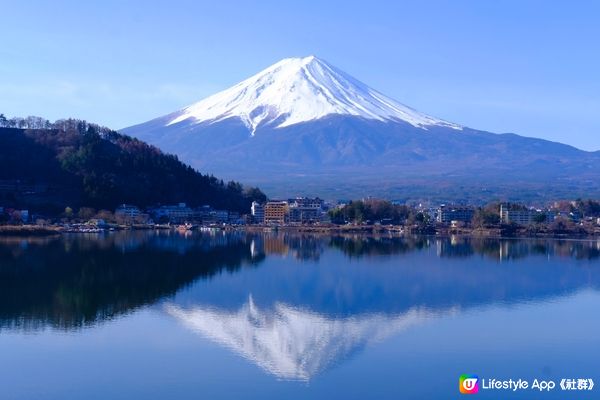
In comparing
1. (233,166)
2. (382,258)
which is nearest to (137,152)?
(382,258)

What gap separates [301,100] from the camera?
61.5 m

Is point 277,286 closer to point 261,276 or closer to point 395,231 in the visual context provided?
point 261,276

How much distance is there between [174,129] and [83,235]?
42.6 metres

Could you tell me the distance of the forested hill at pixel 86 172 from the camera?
870 inches

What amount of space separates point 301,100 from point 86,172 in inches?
1553

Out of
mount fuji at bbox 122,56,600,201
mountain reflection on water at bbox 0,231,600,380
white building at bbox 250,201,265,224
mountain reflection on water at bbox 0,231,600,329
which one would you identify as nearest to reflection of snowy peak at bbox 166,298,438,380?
mountain reflection on water at bbox 0,231,600,380

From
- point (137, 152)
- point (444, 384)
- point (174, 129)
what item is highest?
point (174, 129)

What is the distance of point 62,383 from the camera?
5371 mm

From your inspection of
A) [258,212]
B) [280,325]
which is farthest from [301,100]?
[280,325]

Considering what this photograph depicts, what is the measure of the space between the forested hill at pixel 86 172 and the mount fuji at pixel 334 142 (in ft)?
66.2

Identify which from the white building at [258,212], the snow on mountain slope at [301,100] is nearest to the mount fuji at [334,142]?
the snow on mountain slope at [301,100]

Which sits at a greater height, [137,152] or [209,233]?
[137,152]

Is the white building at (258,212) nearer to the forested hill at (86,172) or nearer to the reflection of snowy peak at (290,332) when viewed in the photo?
the forested hill at (86,172)

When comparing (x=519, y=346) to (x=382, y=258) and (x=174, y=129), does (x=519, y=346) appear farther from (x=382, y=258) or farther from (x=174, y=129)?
(x=174, y=129)
